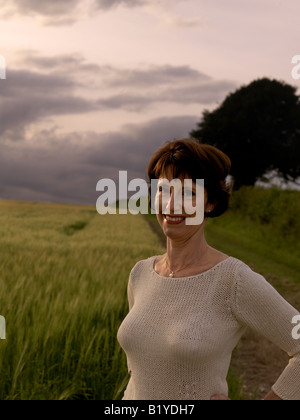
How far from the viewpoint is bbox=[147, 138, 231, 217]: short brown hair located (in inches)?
75.8

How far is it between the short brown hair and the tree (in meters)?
31.9

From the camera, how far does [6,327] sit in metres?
4.21

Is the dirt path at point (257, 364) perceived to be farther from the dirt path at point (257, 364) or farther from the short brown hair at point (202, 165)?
the short brown hair at point (202, 165)

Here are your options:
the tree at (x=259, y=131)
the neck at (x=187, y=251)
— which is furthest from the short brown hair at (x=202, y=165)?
the tree at (x=259, y=131)

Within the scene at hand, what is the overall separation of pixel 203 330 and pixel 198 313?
8 cm

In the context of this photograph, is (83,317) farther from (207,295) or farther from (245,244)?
(245,244)

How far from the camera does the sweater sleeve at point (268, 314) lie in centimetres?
190

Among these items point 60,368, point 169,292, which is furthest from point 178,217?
point 60,368

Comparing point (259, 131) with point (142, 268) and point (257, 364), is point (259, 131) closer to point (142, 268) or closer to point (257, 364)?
point (257, 364)

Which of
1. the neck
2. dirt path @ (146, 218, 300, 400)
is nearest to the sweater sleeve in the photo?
the neck

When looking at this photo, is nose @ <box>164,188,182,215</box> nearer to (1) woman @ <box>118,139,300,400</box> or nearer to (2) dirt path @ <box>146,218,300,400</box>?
(1) woman @ <box>118,139,300,400</box>

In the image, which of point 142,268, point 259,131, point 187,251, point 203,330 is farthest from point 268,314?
point 259,131

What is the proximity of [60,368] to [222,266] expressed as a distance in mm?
2487

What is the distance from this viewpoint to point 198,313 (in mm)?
1940
